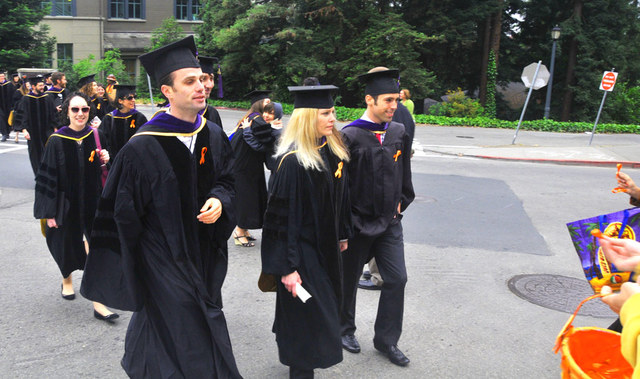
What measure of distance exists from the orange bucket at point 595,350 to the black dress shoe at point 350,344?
2015 millimetres

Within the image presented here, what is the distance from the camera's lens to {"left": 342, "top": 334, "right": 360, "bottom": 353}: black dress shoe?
4.41 m

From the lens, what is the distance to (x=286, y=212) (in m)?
3.50

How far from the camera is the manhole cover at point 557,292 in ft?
17.7

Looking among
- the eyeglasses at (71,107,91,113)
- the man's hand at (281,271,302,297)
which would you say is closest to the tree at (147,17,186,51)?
the eyeglasses at (71,107,91,113)

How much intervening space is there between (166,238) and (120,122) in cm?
423

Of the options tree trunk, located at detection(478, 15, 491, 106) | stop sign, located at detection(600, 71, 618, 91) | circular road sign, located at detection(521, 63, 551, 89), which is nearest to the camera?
stop sign, located at detection(600, 71, 618, 91)

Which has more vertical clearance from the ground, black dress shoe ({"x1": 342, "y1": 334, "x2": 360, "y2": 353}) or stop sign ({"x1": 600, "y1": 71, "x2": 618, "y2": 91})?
stop sign ({"x1": 600, "y1": 71, "x2": 618, "y2": 91})

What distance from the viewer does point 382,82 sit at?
14.2 feet

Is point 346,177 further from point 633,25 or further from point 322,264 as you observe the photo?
point 633,25

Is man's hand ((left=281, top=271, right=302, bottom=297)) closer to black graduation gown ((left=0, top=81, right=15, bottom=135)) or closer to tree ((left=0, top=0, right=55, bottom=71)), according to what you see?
black graduation gown ((left=0, top=81, right=15, bottom=135))

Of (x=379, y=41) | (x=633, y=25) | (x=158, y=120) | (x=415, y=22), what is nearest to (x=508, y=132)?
(x=379, y=41)

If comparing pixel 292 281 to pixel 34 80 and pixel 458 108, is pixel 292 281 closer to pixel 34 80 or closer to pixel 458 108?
pixel 34 80

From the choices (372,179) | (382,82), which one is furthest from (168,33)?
(372,179)

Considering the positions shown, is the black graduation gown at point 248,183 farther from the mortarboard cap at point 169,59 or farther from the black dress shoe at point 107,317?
the mortarboard cap at point 169,59
